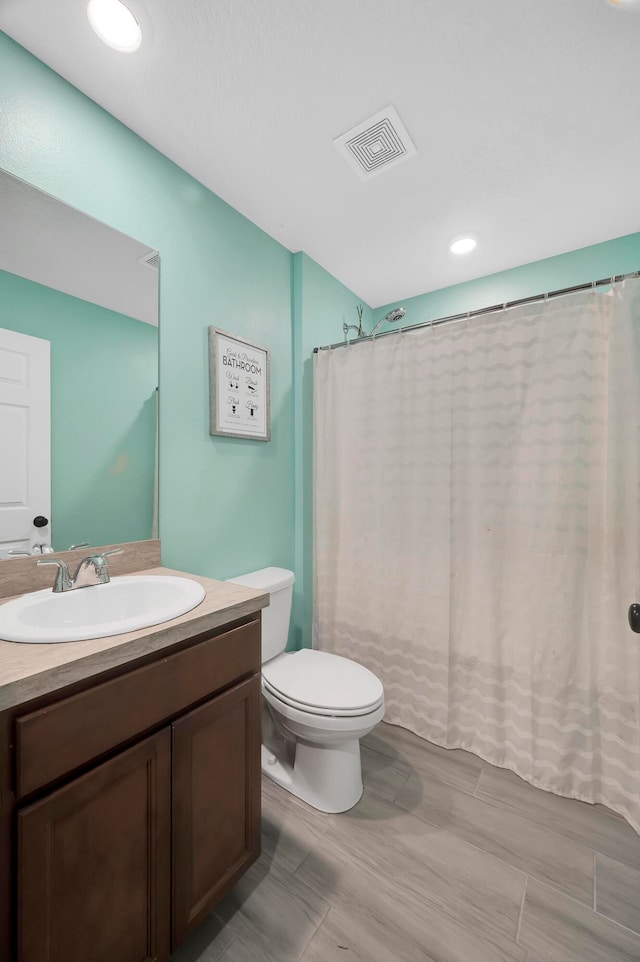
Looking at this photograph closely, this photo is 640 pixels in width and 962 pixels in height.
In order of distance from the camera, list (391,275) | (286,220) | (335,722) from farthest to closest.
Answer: (391,275)
(286,220)
(335,722)

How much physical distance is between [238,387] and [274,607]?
3.30ft

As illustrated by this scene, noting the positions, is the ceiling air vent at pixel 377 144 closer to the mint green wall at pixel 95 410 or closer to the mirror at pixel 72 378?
the mirror at pixel 72 378

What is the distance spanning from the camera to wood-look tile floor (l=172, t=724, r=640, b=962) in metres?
0.97

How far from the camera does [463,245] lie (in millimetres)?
2000

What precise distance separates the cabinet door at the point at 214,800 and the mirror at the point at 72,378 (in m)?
0.69

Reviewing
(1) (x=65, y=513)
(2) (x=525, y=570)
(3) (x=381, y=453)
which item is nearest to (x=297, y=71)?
(3) (x=381, y=453)

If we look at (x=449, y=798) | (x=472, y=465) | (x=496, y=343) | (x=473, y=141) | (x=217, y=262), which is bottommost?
(x=449, y=798)

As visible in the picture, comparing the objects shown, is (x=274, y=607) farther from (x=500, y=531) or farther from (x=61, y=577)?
(x=500, y=531)

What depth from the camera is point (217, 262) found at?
65.0 inches

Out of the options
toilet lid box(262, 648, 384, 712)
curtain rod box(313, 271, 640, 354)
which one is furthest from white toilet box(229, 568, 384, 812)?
curtain rod box(313, 271, 640, 354)

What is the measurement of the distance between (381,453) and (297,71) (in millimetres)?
1388

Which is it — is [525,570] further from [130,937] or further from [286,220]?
[286,220]

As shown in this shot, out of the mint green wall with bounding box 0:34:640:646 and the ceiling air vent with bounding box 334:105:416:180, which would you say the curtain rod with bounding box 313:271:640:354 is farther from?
the ceiling air vent with bounding box 334:105:416:180

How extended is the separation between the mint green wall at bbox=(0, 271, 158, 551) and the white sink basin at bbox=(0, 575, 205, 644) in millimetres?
195
